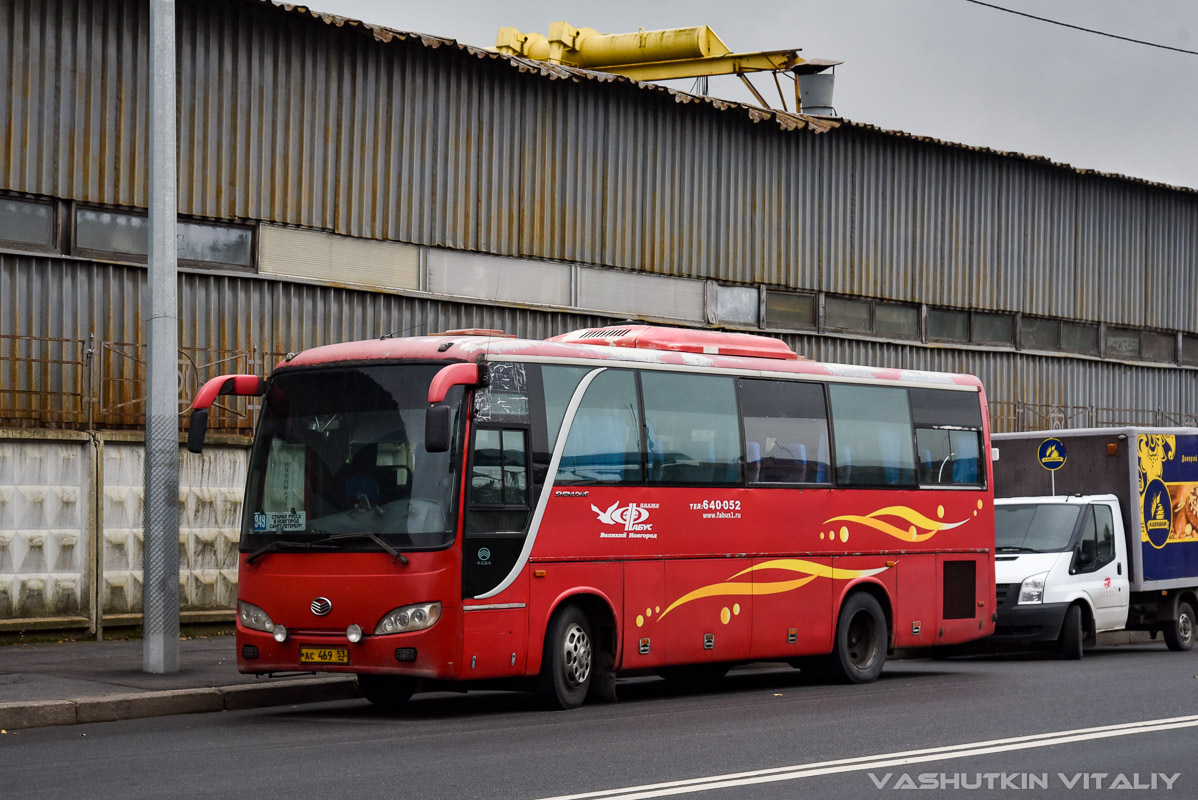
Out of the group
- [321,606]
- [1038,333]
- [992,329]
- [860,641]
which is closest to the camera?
[321,606]

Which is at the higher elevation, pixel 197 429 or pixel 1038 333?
pixel 1038 333

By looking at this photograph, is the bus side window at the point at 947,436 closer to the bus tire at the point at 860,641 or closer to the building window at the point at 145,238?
the bus tire at the point at 860,641

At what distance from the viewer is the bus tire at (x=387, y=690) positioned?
13234 millimetres

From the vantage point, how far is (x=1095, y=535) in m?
19.7

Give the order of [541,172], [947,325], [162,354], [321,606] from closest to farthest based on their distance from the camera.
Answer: [321,606] → [162,354] → [541,172] → [947,325]

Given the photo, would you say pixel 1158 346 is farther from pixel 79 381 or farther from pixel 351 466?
pixel 351 466

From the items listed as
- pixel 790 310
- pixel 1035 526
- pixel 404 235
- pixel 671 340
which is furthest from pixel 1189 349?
pixel 671 340

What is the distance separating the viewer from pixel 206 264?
1875 cm

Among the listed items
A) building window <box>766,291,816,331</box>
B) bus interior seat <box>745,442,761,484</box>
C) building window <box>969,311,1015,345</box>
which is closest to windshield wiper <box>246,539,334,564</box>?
bus interior seat <box>745,442,761,484</box>

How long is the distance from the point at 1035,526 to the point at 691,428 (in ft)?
24.8

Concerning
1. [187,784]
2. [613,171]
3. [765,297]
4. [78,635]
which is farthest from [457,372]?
[765,297]

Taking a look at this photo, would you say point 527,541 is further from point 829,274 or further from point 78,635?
point 829,274

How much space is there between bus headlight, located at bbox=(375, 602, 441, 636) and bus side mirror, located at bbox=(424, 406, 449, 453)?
1290 mm

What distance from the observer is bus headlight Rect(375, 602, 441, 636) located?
39.2 feet
